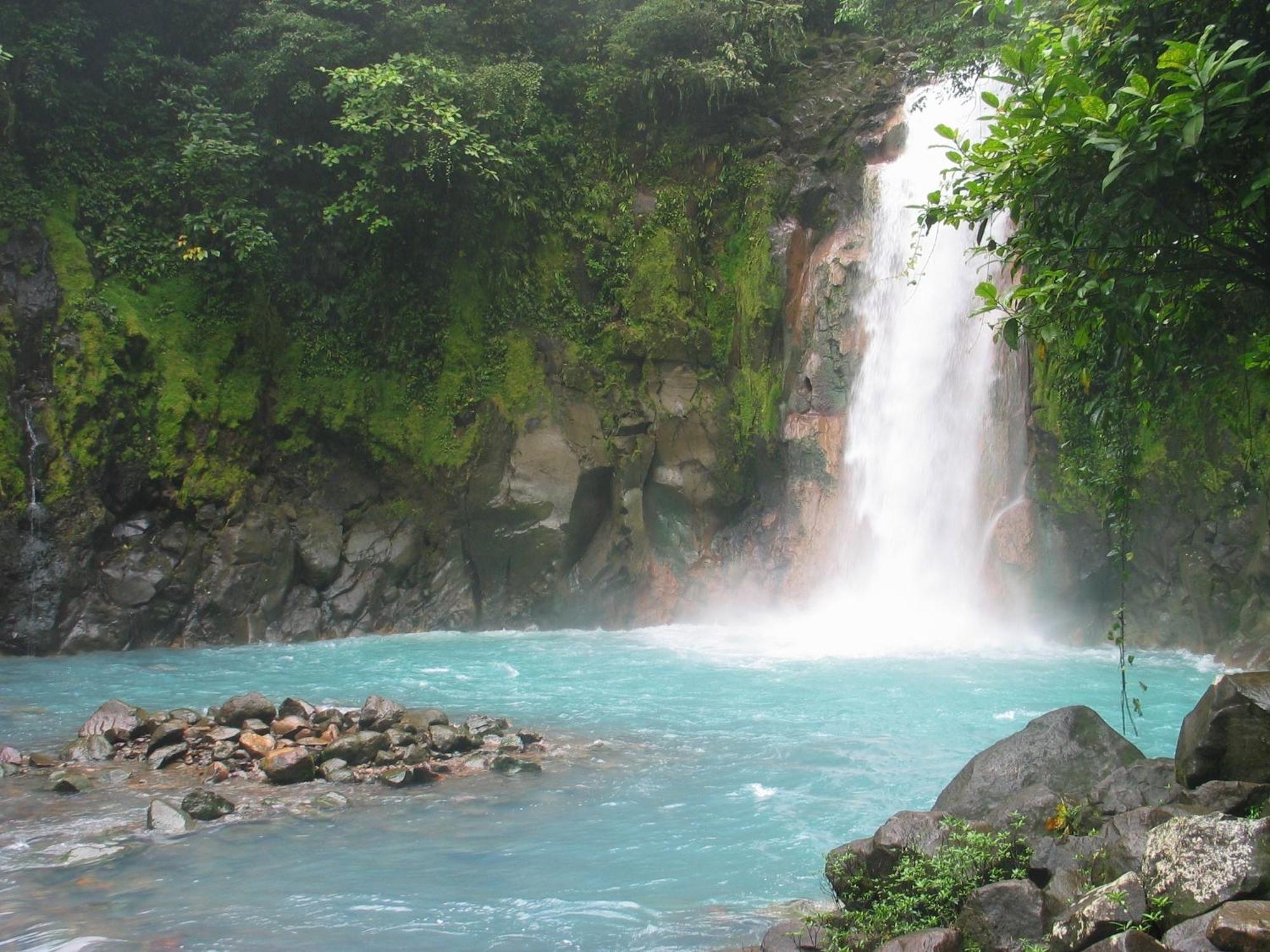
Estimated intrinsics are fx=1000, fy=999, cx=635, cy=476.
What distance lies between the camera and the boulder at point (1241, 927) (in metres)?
3.40

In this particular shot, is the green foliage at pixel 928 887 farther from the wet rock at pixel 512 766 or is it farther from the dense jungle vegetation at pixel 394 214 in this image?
the dense jungle vegetation at pixel 394 214

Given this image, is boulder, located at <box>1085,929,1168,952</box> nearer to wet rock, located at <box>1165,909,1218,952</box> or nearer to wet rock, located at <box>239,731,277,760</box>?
wet rock, located at <box>1165,909,1218,952</box>

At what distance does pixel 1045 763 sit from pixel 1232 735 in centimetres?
145

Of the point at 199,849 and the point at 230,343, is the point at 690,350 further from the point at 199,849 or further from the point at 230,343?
the point at 199,849

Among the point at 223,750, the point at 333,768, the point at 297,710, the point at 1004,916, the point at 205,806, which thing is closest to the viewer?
the point at 1004,916

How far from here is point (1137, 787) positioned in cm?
534

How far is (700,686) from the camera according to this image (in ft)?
37.8

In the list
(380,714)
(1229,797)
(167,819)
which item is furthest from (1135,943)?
(380,714)

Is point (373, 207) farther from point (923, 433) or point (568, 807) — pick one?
point (568, 807)

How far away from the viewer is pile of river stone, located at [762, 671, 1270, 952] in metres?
3.73

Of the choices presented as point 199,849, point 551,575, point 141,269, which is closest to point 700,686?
point 551,575

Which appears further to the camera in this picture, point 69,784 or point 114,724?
point 114,724

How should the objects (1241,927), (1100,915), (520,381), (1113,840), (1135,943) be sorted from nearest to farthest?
(1241,927)
(1135,943)
(1100,915)
(1113,840)
(520,381)

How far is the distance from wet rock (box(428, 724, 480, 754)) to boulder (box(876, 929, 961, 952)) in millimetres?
5025
